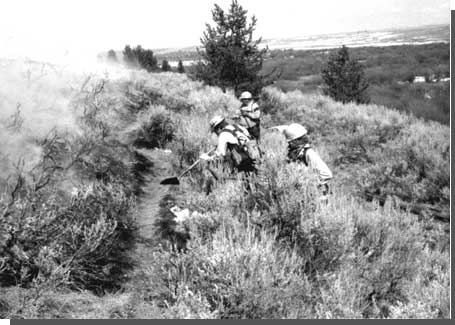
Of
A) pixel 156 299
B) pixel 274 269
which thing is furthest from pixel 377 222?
pixel 156 299

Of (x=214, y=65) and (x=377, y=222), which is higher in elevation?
(x=214, y=65)

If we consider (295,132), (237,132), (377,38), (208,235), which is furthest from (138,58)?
(208,235)

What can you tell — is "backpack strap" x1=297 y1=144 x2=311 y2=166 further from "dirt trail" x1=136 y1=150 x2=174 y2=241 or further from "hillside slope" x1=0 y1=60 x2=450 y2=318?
"dirt trail" x1=136 y1=150 x2=174 y2=241

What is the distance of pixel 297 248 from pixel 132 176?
3328 millimetres

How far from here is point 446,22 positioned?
10.5ft

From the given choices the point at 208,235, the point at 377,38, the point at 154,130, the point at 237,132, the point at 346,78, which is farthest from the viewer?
the point at 377,38

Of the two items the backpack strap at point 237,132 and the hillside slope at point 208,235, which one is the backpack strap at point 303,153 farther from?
the backpack strap at point 237,132

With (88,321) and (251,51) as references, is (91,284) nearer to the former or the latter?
(88,321)

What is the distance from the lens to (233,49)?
12.6 m

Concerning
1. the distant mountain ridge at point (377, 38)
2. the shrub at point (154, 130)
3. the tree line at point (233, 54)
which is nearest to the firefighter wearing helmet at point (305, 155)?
the distant mountain ridge at point (377, 38)

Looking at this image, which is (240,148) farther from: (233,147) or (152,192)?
(152,192)

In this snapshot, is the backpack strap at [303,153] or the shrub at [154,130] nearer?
the backpack strap at [303,153]

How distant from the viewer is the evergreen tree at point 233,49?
42.0ft

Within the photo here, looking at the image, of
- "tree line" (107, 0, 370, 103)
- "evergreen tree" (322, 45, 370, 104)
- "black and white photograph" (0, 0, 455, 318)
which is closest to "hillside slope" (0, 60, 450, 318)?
"black and white photograph" (0, 0, 455, 318)
